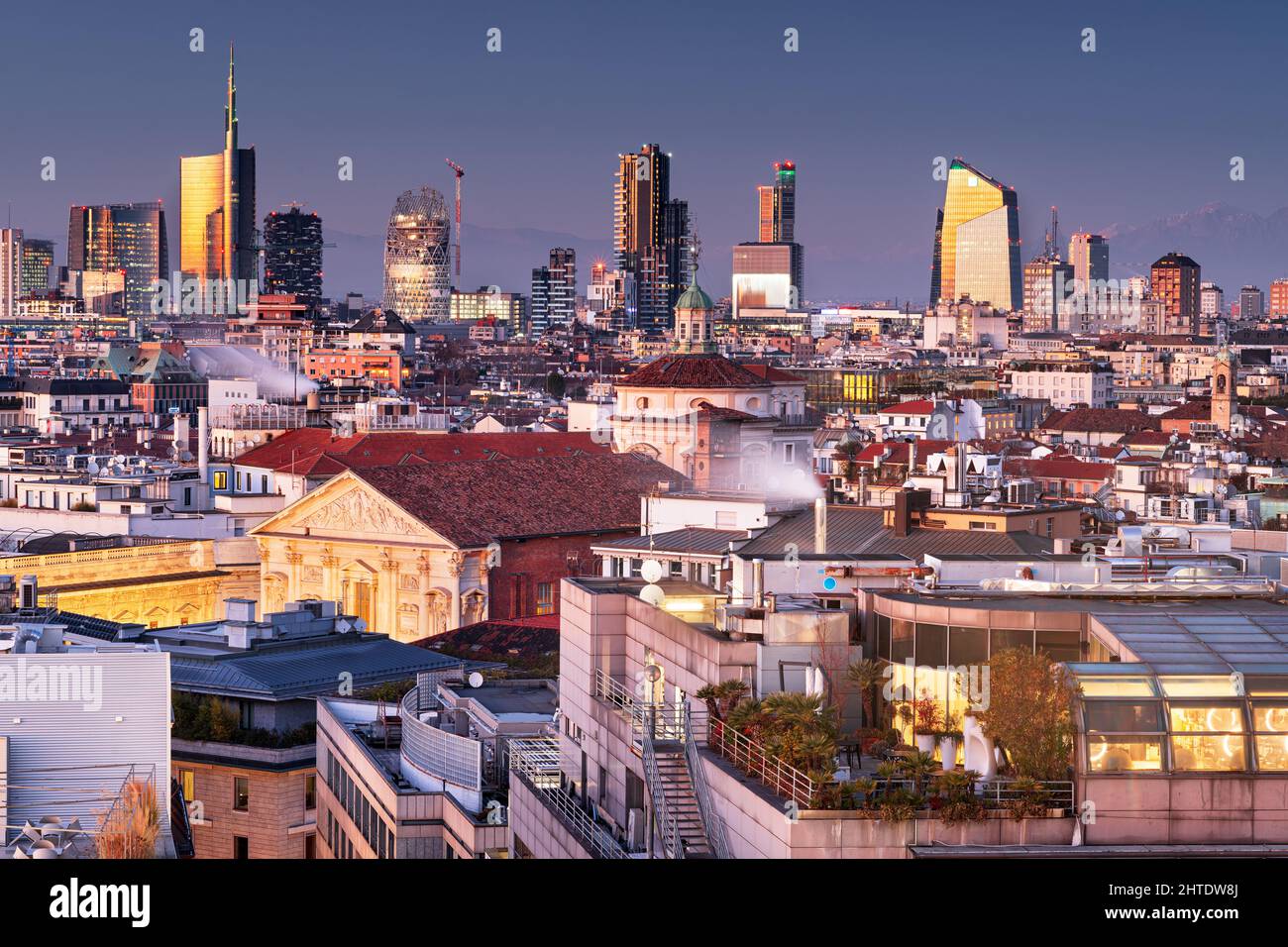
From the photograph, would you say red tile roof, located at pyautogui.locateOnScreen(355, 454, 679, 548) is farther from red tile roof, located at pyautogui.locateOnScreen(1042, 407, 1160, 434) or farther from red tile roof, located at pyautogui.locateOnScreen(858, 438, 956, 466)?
red tile roof, located at pyautogui.locateOnScreen(1042, 407, 1160, 434)

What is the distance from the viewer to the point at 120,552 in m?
40.3

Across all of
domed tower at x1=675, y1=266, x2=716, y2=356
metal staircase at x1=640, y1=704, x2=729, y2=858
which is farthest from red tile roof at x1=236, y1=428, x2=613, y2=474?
metal staircase at x1=640, y1=704, x2=729, y2=858

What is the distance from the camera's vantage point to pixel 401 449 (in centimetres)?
4869

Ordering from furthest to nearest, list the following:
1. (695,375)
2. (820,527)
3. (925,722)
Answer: (695,375)
(820,527)
(925,722)

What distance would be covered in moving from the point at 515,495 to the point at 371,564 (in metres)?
3.23

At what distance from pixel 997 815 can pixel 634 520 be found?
3336cm

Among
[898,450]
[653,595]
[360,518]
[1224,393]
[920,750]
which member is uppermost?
[1224,393]

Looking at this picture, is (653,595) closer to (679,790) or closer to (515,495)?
(679,790)

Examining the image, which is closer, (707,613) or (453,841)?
(707,613)

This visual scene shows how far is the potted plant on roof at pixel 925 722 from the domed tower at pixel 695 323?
174 ft

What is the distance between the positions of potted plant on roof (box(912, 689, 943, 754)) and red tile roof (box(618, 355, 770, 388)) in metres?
44.5

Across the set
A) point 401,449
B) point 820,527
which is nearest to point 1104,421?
point 401,449

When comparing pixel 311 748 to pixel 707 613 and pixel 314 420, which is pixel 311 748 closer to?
pixel 707 613
